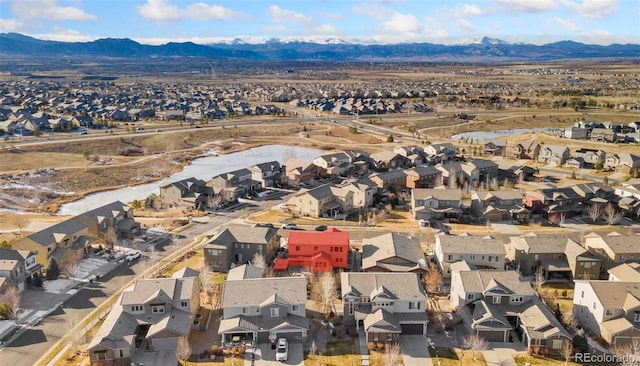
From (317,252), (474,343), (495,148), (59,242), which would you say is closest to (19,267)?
(59,242)

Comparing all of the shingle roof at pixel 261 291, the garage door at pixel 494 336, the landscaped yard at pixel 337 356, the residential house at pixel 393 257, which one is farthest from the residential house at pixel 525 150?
the landscaped yard at pixel 337 356

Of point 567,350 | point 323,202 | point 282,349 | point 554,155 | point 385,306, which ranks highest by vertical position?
point 554,155

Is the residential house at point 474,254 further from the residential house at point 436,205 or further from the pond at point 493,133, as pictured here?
the pond at point 493,133

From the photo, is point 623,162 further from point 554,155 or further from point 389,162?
point 389,162

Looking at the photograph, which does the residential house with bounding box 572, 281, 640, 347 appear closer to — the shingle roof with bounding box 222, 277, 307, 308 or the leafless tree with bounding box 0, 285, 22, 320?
the shingle roof with bounding box 222, 277, 307, 308

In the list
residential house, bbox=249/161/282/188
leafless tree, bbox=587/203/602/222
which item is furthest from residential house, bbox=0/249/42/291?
leafless tree, bbox=587/203/602/222
